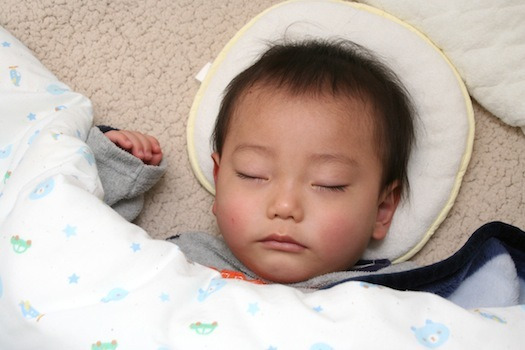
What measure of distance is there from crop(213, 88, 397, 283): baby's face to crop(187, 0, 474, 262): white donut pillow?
159 millimetres

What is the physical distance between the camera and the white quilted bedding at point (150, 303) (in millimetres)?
844

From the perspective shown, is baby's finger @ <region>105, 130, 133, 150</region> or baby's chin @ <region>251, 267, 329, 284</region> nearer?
baby's chin @ <region>251, 267, 329, 284</region>

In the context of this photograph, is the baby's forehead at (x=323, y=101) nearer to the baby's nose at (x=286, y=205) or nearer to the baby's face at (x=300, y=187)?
the baby's face at (x=300, y=187)

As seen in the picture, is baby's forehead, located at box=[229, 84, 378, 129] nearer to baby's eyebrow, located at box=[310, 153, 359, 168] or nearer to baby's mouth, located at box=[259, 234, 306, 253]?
baby's eyebrow, located at box=[310, 153, 359, 168]

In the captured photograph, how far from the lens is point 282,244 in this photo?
3.49ft

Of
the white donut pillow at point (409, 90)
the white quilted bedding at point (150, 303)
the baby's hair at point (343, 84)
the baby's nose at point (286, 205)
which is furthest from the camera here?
the white donut pillow at point (409, 90)

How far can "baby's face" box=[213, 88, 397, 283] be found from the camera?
1051 millimetres

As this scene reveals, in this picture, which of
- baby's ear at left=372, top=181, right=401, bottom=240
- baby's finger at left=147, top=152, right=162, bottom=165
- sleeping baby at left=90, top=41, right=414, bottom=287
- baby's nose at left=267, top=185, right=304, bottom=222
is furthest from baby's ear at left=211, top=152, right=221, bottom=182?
baby's ear at left=372, top=181, right=401, bottom=240

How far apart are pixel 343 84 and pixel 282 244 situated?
31 cm

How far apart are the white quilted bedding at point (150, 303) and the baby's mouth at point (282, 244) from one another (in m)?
0.13

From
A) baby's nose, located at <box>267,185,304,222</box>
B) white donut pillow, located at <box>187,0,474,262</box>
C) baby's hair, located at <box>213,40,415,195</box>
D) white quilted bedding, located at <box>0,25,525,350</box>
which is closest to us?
white quilted bedding, located at <box>0,25,525,350</box>

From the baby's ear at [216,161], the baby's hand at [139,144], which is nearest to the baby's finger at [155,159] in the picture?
the baby's hand at [139,144]

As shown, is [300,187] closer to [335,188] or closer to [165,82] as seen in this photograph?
[335,188]

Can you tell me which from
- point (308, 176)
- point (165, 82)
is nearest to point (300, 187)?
point (308, 176)
